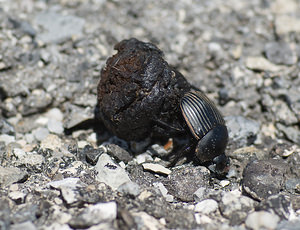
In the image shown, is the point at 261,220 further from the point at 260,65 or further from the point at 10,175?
the point at 260,65

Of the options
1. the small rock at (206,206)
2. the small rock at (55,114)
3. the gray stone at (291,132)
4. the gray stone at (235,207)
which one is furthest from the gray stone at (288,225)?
the small rock at (55,114)

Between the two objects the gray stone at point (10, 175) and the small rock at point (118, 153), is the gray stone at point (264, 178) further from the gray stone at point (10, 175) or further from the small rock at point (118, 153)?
the gray stone at point (10, 175)

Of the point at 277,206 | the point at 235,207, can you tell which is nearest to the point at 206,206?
the point at 235,207

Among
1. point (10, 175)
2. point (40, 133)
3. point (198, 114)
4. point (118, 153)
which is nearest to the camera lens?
point (10, 175)

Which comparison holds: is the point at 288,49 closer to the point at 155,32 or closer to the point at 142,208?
the point at 155,32

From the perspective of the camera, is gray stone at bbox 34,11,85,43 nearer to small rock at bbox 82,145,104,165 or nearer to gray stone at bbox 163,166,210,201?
small rock at bbox 82,145,104,165

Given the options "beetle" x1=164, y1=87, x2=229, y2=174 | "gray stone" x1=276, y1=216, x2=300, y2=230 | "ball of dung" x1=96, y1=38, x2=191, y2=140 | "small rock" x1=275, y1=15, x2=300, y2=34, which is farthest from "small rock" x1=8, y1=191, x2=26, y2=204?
"small rock" x1=275, y1=15, x2=300, y2=34
